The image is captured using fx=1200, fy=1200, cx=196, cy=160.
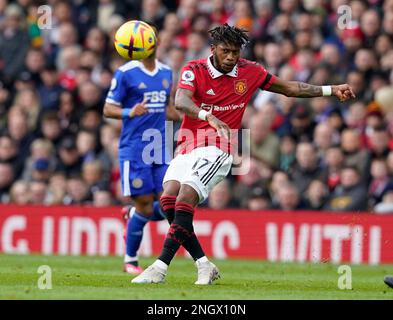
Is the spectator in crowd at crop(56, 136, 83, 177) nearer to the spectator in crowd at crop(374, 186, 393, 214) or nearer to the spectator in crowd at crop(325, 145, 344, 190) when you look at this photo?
the spectator in crowd at crop(325, 145, 344, 190)

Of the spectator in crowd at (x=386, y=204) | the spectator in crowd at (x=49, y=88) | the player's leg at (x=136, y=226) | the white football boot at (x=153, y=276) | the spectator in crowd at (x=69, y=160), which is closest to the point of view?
the white football boot at (x=153, y=276)

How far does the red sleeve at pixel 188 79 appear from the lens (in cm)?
1194

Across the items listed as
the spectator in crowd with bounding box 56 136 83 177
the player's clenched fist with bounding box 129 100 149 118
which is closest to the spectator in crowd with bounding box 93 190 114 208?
the spectator in crowd with bounding box 56 136 83 177

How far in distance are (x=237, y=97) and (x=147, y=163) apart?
2366 mm

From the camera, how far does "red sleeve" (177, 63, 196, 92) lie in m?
11.9

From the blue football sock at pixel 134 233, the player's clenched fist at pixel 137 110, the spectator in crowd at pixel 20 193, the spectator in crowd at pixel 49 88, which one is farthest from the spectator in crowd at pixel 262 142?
the player's clenched fist at pixel 137 110

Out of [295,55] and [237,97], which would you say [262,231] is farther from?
[237,97]

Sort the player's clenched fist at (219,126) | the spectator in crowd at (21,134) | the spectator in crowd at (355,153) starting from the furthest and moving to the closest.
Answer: the spectator in crowd at (21,134) → the spectator in crowd at (355,153) → the player's clenched fist at (219,126)

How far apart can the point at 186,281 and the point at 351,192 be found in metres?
5.63

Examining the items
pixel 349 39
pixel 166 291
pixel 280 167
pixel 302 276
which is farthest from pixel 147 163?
pixel 349 39

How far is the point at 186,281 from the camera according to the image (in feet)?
40.9

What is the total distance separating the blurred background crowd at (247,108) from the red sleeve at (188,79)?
5929 mm

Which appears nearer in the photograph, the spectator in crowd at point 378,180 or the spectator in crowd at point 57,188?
the spectator in crowd at point 378,180

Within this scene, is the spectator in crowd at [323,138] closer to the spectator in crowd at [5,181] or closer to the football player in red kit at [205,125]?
the spectator in crowd at [5,181]
